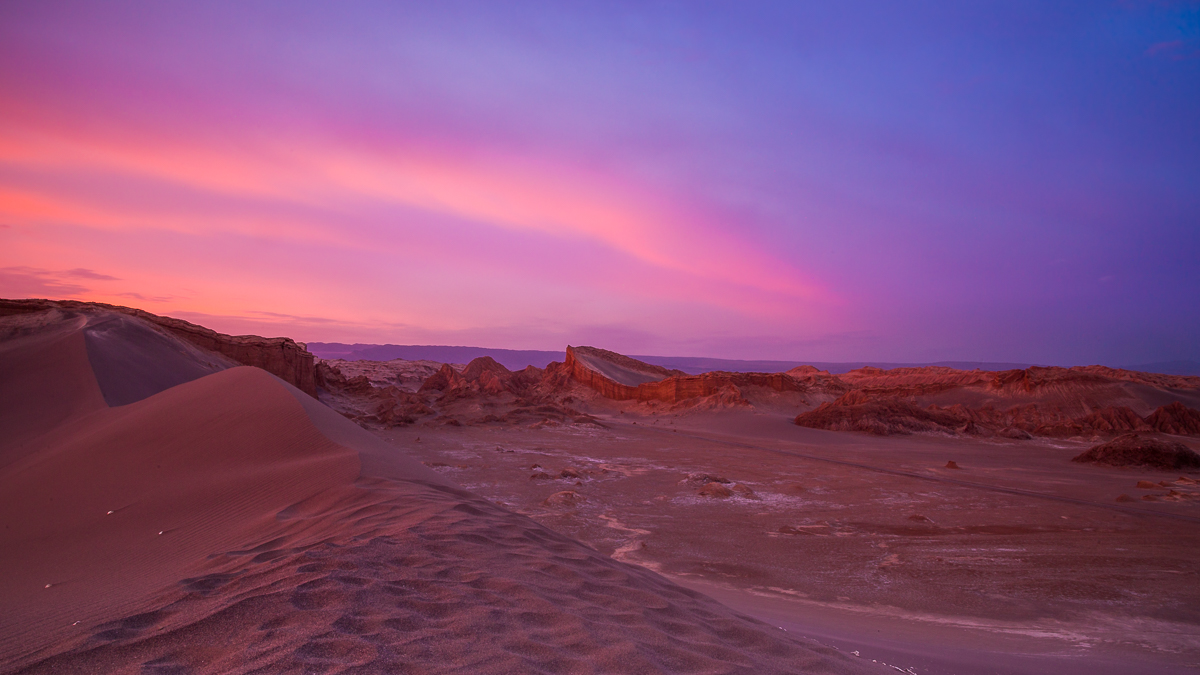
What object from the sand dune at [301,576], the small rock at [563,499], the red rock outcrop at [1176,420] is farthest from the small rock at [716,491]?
the red rock outcrop at [1176,420]

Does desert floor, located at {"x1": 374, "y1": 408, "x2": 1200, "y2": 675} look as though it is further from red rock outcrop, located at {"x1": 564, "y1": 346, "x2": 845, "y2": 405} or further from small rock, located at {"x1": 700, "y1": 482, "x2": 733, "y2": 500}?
red rock outcrop, located at {"x1": 564, "y1": 346, "x2": 845, "y2": 405}

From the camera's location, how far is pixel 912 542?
19.9 ft

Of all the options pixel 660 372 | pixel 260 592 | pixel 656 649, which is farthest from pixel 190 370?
pixel 660 372

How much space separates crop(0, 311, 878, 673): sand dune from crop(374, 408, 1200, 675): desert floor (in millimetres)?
1426

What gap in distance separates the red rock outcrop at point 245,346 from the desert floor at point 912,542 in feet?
27.2

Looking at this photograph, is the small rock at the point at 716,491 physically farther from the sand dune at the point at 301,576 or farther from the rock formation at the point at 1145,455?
the rock formation at the point at 1145,455

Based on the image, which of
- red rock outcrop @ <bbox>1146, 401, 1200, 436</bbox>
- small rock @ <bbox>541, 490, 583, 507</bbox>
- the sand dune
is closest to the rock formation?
red rock outcrop @ <bbox>1146, 401, 1200, 436</bbox>

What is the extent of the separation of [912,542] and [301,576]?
582 centimetres

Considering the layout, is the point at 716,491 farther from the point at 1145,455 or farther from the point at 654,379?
the point at 654,379

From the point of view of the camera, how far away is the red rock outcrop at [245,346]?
1667cm

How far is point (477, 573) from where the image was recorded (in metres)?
3.12

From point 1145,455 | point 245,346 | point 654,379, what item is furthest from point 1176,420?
point 245,346

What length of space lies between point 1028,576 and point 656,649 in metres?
4.34

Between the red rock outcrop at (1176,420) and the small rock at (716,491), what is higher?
the red rock outcrop at (1176,420)
